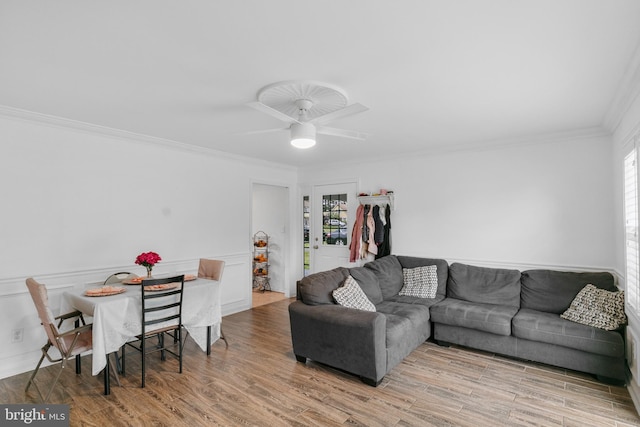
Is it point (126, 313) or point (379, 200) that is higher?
point (379, 200)

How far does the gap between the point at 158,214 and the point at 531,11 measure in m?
4.18

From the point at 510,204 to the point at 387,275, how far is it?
1.81 meters

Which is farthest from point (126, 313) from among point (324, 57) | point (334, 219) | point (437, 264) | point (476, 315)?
point (334, 219)

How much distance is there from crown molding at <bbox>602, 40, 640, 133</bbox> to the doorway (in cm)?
465

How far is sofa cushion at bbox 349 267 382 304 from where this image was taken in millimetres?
3908

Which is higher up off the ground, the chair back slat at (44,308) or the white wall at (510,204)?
the white wall at (510,204)

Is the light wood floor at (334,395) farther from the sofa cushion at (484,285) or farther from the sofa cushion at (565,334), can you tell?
the sofa cushion at (484,285)

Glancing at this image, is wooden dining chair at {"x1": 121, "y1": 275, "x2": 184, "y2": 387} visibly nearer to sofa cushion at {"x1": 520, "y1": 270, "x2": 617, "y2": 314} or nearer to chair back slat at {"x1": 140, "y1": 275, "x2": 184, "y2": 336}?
chair back slat at {"x1": 140, "y1": 275, "x2": 184, "y2": 336}

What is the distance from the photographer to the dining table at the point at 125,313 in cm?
269

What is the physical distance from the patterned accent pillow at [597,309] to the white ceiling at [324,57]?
1.73 meters

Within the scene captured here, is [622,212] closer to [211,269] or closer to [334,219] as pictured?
[334,219]

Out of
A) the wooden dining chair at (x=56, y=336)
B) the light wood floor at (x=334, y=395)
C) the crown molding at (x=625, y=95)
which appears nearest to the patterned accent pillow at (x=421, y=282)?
the light wood floor at (x=334, y=395)

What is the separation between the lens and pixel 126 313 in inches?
114

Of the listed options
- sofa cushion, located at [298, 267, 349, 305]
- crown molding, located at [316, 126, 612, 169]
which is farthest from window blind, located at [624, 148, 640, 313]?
sofa cushion, located at [298, 267, 349, 305]
